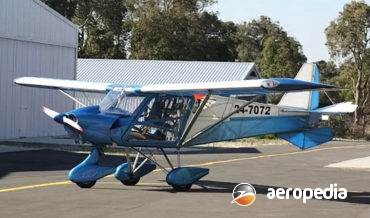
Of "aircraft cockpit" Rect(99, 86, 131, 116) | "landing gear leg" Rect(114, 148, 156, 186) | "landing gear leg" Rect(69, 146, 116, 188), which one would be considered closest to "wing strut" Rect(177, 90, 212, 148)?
"landing gear leg" Rect(114, 148, 156, 186)

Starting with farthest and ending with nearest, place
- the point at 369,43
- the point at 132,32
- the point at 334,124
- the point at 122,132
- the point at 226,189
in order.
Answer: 1. the point at 132,32
2. the point at 369,43
3. the point at 334,124
4. the point at 226,189
5. the point at 122,132

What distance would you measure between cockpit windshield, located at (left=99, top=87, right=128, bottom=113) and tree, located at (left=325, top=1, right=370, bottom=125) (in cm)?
4961

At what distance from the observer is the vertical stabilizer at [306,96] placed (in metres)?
16.1

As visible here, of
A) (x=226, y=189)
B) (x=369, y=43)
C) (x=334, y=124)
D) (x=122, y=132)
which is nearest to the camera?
(x=122, y=132)

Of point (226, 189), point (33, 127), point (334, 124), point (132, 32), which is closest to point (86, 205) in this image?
point (226, 189)

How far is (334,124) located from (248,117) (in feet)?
135

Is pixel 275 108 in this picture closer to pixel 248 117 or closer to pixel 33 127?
pixel 248 117

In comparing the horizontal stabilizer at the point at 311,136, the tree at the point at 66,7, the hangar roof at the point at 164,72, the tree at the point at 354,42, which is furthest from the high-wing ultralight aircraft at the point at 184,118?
the tree at the point at 66,7

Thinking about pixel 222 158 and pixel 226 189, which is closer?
pixel 226 189

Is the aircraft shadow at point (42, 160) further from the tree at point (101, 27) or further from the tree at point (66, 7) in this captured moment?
the tree at point (66, 7)

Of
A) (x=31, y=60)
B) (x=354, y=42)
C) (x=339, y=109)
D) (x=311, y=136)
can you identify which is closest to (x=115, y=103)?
(x=311, y=136)

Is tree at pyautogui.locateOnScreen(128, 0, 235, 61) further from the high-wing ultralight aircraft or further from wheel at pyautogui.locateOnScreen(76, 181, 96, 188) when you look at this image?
wheel at pyautogui.locateOnScreen(76, 181, 96, 188)

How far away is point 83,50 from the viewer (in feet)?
243

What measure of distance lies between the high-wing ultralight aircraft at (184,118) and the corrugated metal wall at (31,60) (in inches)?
617
